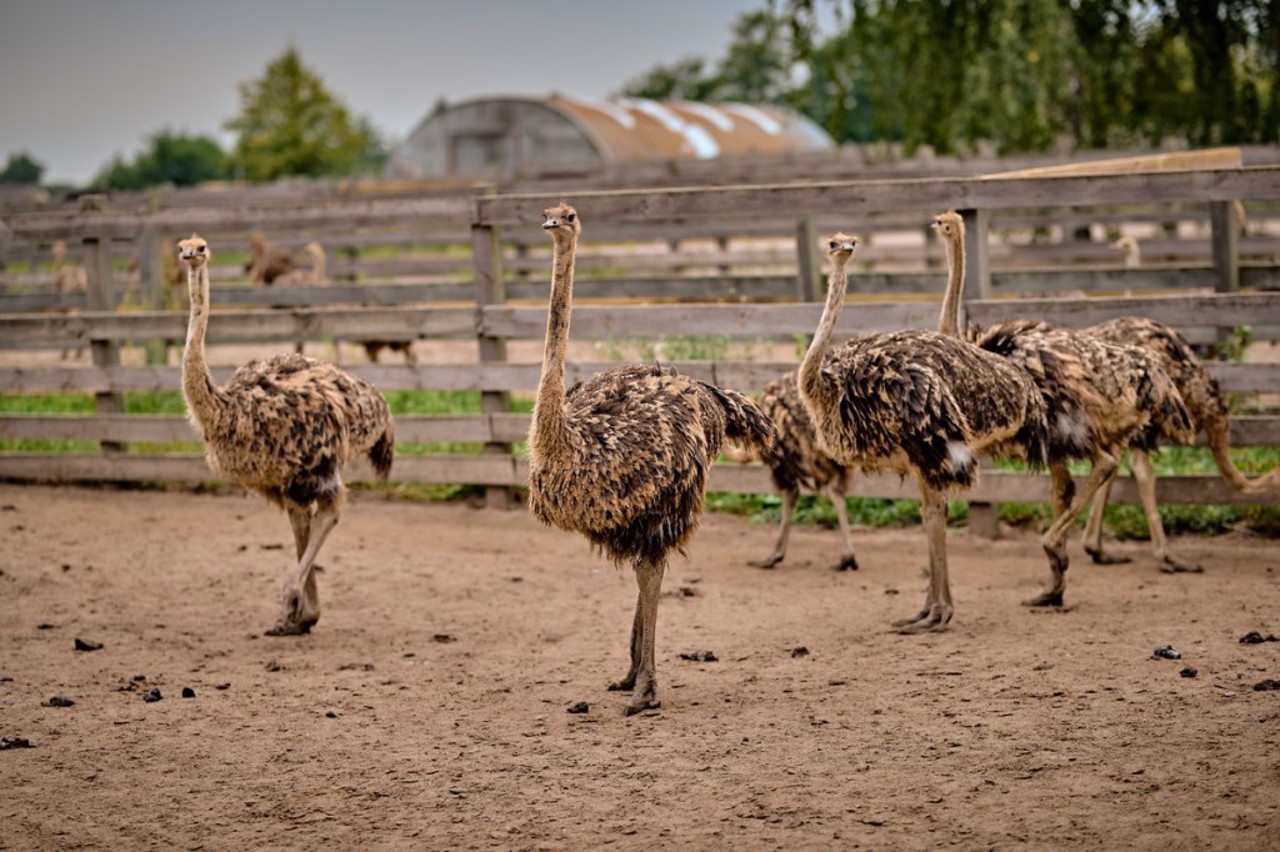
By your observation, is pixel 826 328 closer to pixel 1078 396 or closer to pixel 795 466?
pixel 1078 396

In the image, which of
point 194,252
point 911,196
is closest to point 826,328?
point 911,196

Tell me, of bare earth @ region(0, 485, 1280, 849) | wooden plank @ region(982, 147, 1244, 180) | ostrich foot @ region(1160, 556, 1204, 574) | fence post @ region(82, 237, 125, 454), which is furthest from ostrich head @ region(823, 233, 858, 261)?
fence post @ region(82, 237, 125, 454)

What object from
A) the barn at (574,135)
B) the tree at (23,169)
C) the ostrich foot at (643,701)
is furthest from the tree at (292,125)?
the ostrich foot at (643,701)

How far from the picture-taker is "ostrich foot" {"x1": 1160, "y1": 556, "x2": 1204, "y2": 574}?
782 cm

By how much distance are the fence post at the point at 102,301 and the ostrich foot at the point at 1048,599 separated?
6456 millimetres

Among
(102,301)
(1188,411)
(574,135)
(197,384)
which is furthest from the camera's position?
(574,135)

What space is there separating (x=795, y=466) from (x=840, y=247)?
1.76 meters

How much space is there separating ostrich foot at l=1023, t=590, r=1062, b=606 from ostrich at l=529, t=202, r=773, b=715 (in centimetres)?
188

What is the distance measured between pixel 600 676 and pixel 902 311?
123 inches

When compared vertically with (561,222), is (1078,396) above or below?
below

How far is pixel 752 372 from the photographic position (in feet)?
29.6

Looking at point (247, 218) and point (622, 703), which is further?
point (247, 218)

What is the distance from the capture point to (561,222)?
6.13 m

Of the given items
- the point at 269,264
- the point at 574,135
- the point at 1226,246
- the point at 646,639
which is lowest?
the point at 646,639
